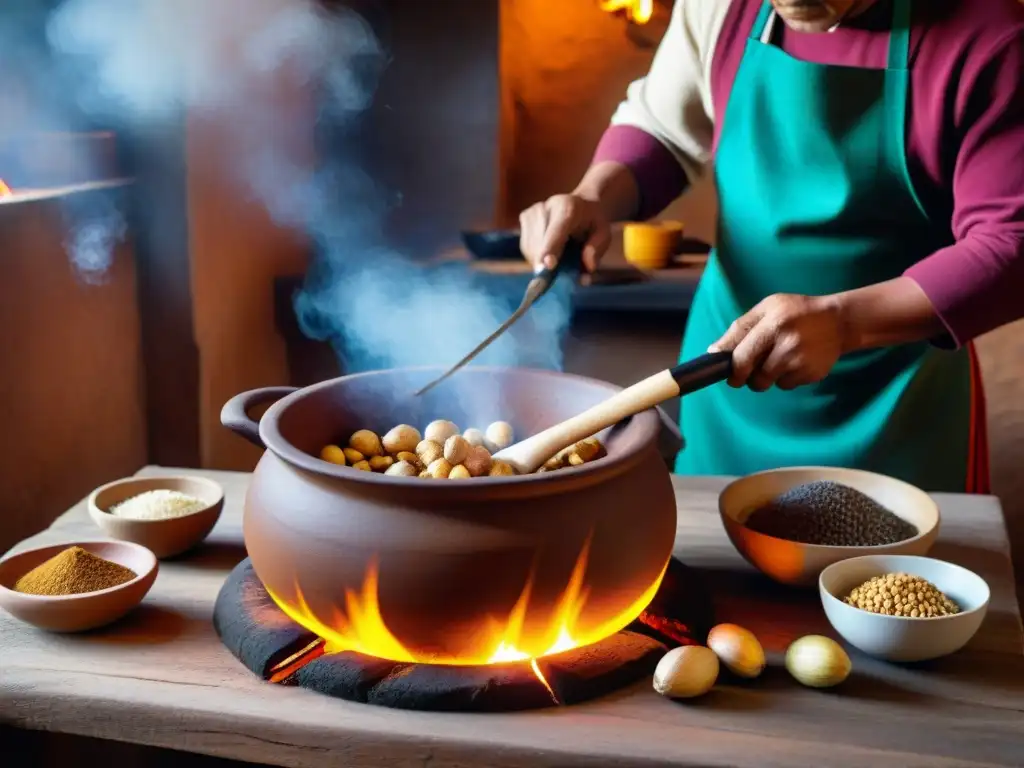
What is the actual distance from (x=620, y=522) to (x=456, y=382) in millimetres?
355

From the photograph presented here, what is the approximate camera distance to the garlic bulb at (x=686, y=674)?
95cm

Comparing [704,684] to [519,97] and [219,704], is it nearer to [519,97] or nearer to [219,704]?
[219,704]

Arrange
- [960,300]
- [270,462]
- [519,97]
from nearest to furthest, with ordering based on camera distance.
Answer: [270,462] < [960,300] < [519,97]

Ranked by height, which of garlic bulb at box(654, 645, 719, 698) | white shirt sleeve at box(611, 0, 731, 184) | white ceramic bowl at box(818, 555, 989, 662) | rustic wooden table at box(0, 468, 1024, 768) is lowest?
rustic wooden table at box(0, 468, 1024, 768)

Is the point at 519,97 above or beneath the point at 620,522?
above

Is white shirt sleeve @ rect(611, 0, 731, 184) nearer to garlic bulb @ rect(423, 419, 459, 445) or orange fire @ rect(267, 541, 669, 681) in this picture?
garlic bulb @ rect(423, 419, 459, 445)

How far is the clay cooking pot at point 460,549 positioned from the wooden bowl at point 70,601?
13 cm

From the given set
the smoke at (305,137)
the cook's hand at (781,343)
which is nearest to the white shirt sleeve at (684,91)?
the smoke at (305,137)

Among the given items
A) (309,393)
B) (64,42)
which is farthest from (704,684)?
(64,42)

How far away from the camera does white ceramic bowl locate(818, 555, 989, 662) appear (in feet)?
3.22

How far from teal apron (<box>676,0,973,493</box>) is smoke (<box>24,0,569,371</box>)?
49 centimetres

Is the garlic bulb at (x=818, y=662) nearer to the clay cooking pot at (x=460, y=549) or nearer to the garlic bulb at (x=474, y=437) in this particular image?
the clay cooking pot at (x=460, y=549)

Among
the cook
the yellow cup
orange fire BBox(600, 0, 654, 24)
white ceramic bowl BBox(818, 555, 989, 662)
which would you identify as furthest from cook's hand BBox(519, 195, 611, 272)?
orange fire BBox(600, 0, 654, 24)

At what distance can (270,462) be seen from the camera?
1035 mm
